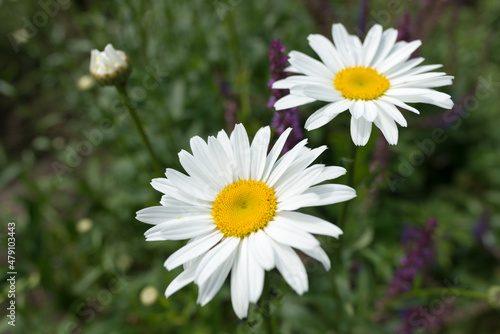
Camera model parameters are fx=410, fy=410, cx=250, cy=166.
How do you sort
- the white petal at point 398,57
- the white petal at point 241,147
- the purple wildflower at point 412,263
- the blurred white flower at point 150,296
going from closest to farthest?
the white petal at point 241,147 → the white petal at point 398,57 → the purple wildflower at point 412,263 → the blurred white flower at point 150,296

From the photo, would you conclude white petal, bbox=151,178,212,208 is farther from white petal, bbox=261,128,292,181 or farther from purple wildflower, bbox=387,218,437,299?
purple wildflower, bbox=387,218,437,299

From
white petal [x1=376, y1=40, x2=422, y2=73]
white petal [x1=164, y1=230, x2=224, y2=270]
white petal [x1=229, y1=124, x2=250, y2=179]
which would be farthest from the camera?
white petal [x1=376, y1=40, x2=422, y2=73]

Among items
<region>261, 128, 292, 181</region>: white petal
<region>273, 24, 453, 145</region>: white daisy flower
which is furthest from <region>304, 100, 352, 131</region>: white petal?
<region>261, 128, 292, 181</region>: white petal

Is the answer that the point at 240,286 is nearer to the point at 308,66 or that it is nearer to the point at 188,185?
the point at 188,185

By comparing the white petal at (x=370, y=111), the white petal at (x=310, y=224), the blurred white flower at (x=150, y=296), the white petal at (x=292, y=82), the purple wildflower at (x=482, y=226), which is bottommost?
the purple wildflower at (x=482, y=226)

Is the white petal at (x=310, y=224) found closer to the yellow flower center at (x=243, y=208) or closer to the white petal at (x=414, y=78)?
the yellow flower center at (x=243, y=208)

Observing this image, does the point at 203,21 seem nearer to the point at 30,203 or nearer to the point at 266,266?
the point at 30,203

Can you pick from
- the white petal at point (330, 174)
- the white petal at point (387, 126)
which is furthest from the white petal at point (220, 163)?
the white petal at point (387, 126)
